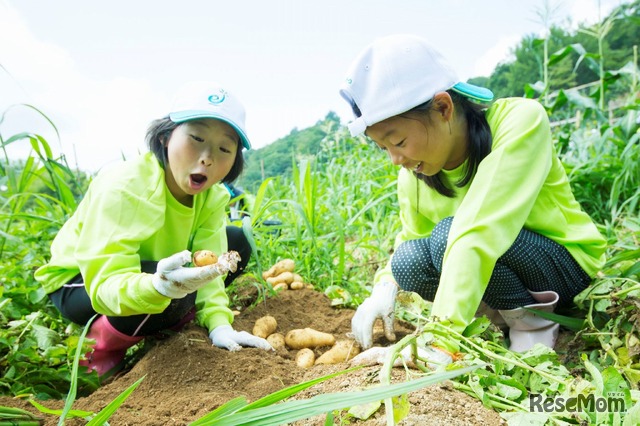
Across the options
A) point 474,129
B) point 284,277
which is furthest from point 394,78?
point 284,277

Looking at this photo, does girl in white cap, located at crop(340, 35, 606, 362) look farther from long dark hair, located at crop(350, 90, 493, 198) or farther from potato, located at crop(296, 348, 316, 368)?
potato, located at crop(296, 348, 316, 368)

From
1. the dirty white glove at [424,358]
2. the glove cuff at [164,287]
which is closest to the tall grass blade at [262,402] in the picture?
the dirty white glove at [424,358]

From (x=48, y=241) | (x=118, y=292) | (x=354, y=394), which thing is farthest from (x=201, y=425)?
(x=48, y=241)

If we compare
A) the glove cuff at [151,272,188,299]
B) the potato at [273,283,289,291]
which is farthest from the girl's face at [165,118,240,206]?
the potato at [273,283,289,291]

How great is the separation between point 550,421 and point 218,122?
1217 millimetres

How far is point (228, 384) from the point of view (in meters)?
1.39

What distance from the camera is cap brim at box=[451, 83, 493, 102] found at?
4.99ft

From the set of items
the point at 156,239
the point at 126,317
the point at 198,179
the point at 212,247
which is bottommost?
the point at 126,317

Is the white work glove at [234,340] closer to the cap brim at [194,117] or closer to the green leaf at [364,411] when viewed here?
the cap brim at [194,117]

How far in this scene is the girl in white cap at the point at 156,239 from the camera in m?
1.46

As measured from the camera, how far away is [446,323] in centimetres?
116

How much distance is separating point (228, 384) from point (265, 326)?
50cm

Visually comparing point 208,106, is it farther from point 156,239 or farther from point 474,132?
point 474,132

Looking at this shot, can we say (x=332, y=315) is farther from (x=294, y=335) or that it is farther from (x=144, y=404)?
(x=144, y=404)
